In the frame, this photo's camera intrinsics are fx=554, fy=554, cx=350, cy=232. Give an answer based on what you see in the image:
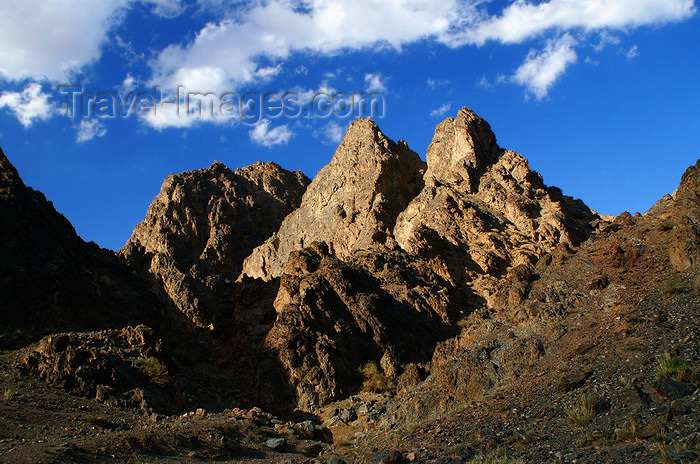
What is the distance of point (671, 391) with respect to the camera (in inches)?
885

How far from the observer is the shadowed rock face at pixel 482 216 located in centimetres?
4762

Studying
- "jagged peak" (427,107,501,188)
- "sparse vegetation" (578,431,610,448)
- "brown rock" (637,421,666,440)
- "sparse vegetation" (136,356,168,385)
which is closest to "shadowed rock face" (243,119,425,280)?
"jagged peak" (427,107,501,188)

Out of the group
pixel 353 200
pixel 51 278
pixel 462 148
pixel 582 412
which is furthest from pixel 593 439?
pixel 462 148

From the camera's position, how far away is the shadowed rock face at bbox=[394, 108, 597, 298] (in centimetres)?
4762

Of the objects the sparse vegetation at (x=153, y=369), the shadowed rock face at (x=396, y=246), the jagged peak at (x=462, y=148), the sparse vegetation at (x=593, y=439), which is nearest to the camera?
the sparse vegetation at (x=593, y=439)

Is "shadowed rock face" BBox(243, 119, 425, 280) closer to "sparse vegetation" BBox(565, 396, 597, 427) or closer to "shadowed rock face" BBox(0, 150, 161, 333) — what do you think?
"shadowed rock face" BBox(0, 150, 161, 333)

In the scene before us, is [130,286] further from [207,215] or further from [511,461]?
[511,461]

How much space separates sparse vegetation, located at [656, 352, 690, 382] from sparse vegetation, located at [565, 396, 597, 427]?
3320 millimetres

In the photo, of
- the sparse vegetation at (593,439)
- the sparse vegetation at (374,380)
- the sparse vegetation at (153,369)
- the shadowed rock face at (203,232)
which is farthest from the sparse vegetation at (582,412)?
the shadowed rock face at (203,232)


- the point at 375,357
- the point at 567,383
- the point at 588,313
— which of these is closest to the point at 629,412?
the point at 567,383

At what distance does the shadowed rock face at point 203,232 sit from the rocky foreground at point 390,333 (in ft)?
2.72

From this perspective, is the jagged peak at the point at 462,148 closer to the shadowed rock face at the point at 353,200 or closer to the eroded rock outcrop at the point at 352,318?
the shadowed rock face at the point at 353,200

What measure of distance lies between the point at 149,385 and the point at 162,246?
1485 inches

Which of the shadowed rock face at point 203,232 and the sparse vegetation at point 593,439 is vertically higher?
the shadowed rock face at point 203,232
